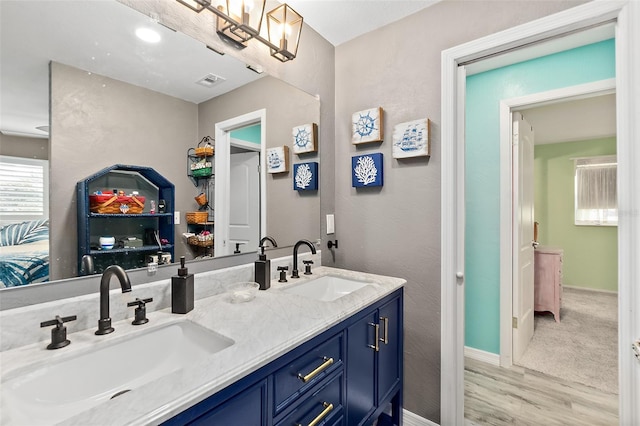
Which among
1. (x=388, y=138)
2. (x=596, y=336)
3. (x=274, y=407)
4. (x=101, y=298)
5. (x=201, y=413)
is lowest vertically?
(x=596, y=336)

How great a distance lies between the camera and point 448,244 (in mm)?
1621

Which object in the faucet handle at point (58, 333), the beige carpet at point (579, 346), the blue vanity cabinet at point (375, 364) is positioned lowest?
the beige carpet at point (579, 346)

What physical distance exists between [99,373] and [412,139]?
5.61ft

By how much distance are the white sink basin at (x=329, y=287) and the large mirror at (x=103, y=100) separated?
1.44 ft

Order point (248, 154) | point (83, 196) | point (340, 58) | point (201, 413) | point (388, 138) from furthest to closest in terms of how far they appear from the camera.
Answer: point (340, 58), point (388, 138), point (248, 154), point (83, 196), point (201, 413)

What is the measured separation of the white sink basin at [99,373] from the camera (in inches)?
25.7

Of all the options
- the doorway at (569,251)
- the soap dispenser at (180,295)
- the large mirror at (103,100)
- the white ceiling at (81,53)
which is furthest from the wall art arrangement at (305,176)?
the doorway at (569,251)

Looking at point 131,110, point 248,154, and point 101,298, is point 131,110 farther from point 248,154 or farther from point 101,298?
point 101,298

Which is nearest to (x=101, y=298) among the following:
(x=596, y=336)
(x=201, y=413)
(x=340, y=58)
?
(x=201, y=413)

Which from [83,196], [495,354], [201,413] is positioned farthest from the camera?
[495,354]

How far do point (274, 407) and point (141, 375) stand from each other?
1.41 ft

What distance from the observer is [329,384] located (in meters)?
1.07

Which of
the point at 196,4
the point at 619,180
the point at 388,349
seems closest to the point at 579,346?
the point at 619,180

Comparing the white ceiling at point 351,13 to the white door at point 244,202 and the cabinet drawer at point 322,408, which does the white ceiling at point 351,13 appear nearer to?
the white door at point 244,202
